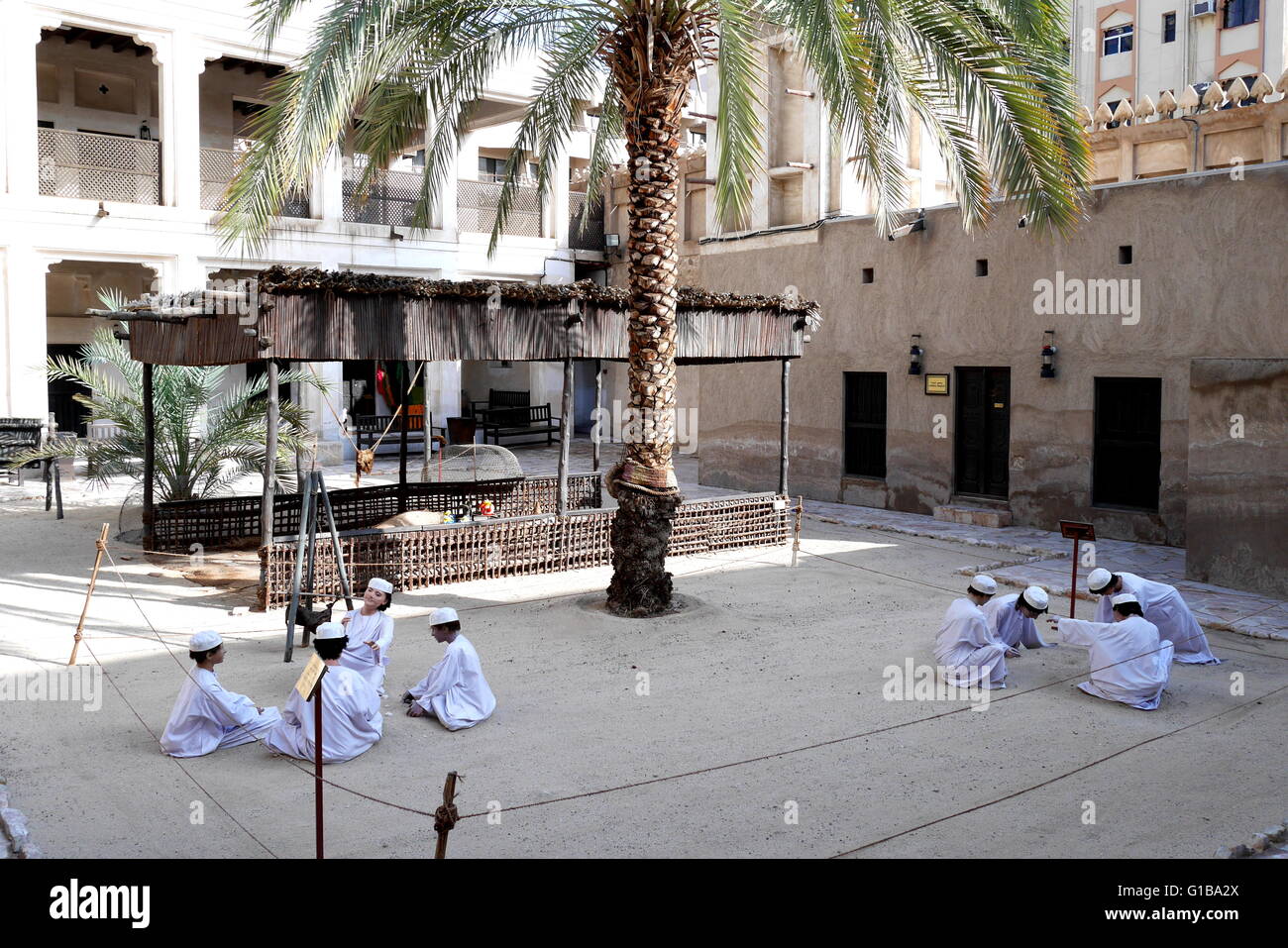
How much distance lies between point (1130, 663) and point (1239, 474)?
4552mm

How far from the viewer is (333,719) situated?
7.44 m

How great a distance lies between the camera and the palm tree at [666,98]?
10.1m

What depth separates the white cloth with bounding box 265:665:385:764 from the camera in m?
7.42

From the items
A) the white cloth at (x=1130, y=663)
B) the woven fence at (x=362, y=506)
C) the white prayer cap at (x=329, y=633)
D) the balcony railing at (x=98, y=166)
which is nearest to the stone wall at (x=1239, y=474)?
the white cloth at (x=1130, y=663)

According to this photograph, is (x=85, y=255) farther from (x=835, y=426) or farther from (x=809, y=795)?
(x=809, y=795)

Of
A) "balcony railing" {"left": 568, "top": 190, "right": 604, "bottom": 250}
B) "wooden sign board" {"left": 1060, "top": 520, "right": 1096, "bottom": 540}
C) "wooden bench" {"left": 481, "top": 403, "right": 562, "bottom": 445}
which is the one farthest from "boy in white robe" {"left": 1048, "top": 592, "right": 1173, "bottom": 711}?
"balcony railing" {"left": 568, "top": 190, "right": 604, "bottom": 250}

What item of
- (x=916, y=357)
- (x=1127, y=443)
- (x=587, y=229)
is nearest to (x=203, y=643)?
(x=1127, y=443)

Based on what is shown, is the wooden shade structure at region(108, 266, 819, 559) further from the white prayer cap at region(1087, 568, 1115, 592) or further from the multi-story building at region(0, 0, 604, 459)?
the multi-story building at region(0, 0, 604, 459)

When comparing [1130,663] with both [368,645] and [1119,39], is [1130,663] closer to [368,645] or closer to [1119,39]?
[368,645]

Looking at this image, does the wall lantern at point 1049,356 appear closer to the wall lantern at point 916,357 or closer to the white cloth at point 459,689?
the wall lantern at point 916,357

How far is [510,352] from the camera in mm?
13000
